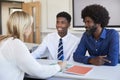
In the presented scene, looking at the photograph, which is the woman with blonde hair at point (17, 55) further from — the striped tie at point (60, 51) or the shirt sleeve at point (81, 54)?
the striped tie at point (60, 51)

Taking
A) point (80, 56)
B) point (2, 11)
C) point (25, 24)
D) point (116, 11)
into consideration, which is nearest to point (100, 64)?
point (80, 56)

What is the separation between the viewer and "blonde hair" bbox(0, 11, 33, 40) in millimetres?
1473

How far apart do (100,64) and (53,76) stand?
1.45 feet

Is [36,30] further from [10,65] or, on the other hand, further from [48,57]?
[10,65]

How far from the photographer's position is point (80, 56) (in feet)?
6.37

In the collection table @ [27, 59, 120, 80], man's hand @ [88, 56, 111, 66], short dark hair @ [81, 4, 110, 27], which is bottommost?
table @ [27, 59, 120, 80]

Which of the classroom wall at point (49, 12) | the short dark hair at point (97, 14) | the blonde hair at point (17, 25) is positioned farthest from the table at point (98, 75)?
the classroom wall at point (49, 12)

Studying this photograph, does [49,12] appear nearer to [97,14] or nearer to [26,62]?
[97,14]

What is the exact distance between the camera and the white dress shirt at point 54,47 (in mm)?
2293

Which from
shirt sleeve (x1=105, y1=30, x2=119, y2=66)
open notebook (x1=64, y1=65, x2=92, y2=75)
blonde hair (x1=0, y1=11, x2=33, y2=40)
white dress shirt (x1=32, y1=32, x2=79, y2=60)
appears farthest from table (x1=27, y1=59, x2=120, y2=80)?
white dress shirt (x1=32, y1=32, x2=79, y2=60)

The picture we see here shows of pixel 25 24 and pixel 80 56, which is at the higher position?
pixel 25 24

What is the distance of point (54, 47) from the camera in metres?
2.34

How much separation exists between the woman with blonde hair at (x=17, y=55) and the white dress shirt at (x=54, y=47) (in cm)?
76

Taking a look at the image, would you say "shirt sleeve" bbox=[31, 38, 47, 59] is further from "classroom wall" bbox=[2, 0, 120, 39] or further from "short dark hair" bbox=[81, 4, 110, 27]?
"classroom wall" bbox=[2, 0, 120, 39]
